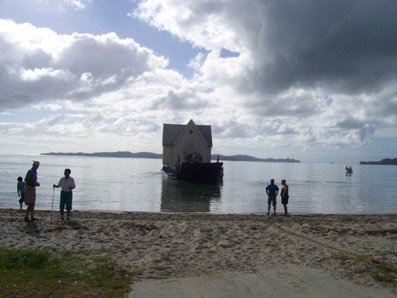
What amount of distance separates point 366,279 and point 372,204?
75.3 feet

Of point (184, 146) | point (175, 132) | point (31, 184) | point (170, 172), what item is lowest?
point (170, 172)

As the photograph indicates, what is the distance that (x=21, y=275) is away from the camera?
5.52 m

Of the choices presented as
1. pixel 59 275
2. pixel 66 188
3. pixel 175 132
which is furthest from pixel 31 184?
pixel 175 132

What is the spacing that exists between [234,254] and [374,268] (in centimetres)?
258

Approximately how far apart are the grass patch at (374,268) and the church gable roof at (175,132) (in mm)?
44080

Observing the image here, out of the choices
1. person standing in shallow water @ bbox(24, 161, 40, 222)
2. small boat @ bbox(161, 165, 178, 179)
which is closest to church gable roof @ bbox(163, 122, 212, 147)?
small boat @ bbox(161, 165, 178, 179)

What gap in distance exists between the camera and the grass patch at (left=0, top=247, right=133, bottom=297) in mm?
4922

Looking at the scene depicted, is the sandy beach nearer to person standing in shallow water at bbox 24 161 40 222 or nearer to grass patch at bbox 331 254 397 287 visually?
grass patch at bbox 331 254 397 287

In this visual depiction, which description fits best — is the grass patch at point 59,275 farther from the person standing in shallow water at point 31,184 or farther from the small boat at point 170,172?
the small boat at point 170,172

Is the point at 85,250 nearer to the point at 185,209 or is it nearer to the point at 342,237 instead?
the point at 342,237

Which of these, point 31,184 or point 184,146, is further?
point 184,146

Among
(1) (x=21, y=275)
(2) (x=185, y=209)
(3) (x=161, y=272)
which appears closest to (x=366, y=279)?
(3) (x=161, y=272)

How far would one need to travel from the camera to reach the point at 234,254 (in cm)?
739

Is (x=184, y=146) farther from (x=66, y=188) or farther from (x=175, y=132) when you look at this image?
(x=66, y=188)
